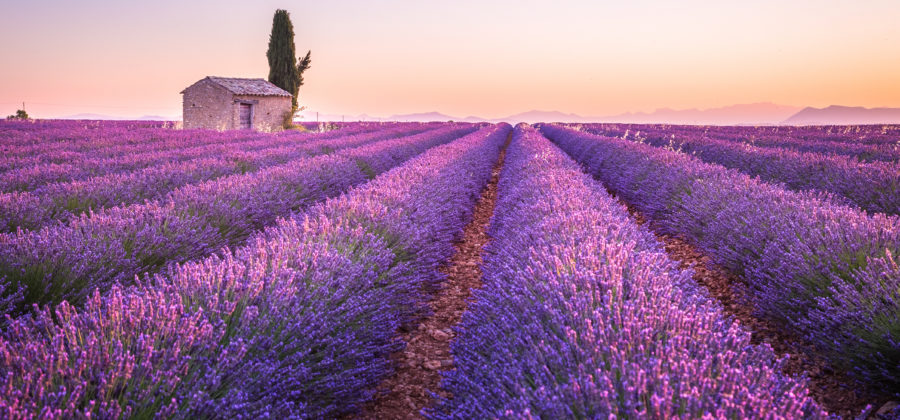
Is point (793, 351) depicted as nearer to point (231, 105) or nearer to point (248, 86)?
point (231, 105)

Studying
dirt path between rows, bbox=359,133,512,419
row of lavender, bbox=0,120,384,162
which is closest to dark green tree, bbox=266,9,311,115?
row of lavender, bbox=0,120,384,162

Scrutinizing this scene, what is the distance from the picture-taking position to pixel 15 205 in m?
4.09

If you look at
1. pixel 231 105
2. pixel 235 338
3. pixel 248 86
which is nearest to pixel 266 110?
pixel 248 86

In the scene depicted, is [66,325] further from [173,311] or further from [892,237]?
[892,237]

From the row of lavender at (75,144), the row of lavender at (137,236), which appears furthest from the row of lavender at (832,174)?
the row of lavender at (75,144)

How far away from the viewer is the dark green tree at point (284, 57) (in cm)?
2605

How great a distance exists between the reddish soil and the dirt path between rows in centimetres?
154

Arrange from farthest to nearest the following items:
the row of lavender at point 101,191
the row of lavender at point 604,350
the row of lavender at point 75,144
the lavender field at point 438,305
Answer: the row of lavender at point 75,144
the row of lavender at point 101,191
the lavender field at point 438,305
the row of lavender at point 604,350

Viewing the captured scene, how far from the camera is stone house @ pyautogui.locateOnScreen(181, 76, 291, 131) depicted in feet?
71.5

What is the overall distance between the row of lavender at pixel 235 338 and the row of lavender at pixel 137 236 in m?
0.66

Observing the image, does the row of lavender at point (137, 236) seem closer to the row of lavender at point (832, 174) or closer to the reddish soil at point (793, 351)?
the reddish soil at point (793, 351)

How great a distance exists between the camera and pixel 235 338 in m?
1.87

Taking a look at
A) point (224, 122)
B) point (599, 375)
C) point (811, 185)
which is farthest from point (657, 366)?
point (224, 122)

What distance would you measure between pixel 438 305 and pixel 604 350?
8.18 feet
